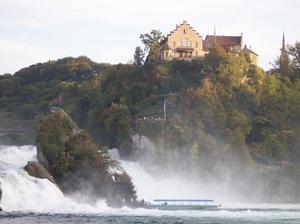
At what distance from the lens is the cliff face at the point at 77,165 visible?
89875mm

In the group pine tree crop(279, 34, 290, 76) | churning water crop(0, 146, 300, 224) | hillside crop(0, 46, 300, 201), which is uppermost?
pine tree crop(279, 34, 290, 76)

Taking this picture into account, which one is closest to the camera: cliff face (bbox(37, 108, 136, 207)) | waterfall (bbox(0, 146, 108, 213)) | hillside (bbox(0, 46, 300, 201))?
waterfall (bbox(0, 146, 108, 213))

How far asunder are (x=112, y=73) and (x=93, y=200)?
49314mm

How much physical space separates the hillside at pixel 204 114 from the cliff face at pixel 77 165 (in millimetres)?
21937

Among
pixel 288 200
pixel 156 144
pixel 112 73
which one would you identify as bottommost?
pixel 288 200

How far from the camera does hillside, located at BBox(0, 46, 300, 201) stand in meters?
117

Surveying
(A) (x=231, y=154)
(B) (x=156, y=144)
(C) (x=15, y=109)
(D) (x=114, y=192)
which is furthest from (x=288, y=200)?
(C) (x=15, y=109)

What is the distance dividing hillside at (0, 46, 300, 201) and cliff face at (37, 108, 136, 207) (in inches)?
864

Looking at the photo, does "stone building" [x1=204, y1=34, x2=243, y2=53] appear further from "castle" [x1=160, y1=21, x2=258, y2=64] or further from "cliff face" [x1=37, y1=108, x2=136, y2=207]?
"cliff face" [x1=37, y1=108, x2=136, y2=207]

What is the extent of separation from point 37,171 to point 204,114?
3951 cm

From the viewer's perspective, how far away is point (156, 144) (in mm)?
116062

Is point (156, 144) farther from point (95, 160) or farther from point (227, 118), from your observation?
point (95, 160)

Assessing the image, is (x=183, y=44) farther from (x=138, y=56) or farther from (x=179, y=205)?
(x=179, y=205)

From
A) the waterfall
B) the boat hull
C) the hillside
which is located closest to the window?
the hillside
